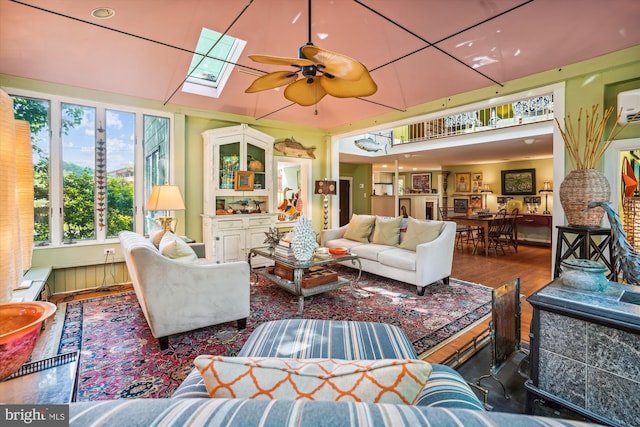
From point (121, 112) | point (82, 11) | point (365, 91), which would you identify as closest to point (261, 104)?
point (121, 112)

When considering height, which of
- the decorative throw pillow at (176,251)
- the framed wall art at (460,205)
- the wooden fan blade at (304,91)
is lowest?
the decorative throw pillow at (176,251)

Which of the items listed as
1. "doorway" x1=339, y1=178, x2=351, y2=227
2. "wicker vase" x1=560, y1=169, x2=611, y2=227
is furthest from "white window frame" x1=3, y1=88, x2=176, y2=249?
"doorway" x1=339, y1=178, x2=351, y2=227

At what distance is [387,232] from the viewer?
4660mm

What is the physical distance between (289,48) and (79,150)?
311 cm

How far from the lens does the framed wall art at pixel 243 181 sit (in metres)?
5.09

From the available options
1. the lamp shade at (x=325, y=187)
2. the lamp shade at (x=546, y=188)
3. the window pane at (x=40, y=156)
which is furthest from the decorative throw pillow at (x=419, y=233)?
the lamp shade at (x=546, y=188)

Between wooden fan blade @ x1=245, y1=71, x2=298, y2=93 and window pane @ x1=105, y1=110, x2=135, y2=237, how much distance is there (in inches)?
115

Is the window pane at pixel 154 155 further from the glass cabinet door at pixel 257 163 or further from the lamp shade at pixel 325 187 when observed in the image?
the lamp shade at pixel 325 187

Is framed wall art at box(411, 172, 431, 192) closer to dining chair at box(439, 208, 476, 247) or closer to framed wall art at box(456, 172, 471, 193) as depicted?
framed wall art at box(456, 172, 471, 193)

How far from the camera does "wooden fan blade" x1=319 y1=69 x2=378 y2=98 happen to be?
91.0 inches

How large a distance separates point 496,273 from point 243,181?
4449 millimetres

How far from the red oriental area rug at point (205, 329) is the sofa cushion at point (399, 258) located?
0.32 meters

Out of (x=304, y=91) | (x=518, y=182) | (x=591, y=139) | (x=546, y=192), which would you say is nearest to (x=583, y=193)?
(x=591, y=139)

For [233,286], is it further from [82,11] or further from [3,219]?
[82,11]
